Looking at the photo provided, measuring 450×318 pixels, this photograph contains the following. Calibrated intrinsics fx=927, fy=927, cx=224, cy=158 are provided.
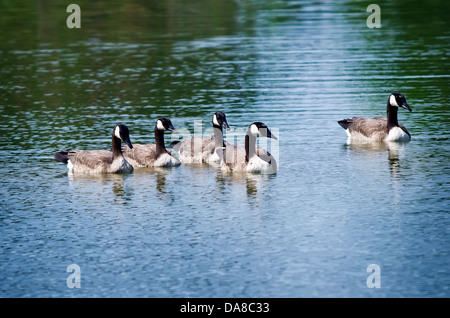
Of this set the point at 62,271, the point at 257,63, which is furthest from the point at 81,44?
the point at 62,271

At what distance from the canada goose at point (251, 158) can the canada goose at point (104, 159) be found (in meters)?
2.14

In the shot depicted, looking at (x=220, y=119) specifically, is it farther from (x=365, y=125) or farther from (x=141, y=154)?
(x=365, y=125)

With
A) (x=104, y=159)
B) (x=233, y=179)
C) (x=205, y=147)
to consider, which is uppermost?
(x=205, y=147)

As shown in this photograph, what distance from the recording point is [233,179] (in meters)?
19.2

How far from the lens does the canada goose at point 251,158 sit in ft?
63.8

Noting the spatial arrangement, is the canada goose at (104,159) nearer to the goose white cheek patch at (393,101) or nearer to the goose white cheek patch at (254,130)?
the goose white cheek patch at (254,130)

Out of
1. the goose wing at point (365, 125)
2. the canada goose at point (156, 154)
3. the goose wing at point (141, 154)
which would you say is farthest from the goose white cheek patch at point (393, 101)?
the goose wing at point (141, 154)

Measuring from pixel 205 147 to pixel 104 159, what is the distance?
7.88 ft

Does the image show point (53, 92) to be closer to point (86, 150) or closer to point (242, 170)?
point (86, 150)

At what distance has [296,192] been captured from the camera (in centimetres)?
1761

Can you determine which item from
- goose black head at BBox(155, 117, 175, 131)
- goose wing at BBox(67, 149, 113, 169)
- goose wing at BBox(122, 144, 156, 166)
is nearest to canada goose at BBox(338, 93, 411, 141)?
goose black head at BBox(155, 117, 175, 131)

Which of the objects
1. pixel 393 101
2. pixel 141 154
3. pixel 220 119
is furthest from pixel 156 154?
pixel 393 101

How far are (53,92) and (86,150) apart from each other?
9982mm

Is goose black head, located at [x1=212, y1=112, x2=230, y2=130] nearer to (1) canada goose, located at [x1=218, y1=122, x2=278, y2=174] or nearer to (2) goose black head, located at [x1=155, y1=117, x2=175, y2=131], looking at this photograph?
(1) canada goose, located at [x1=218, y1=122, x2=278, y2=174]
